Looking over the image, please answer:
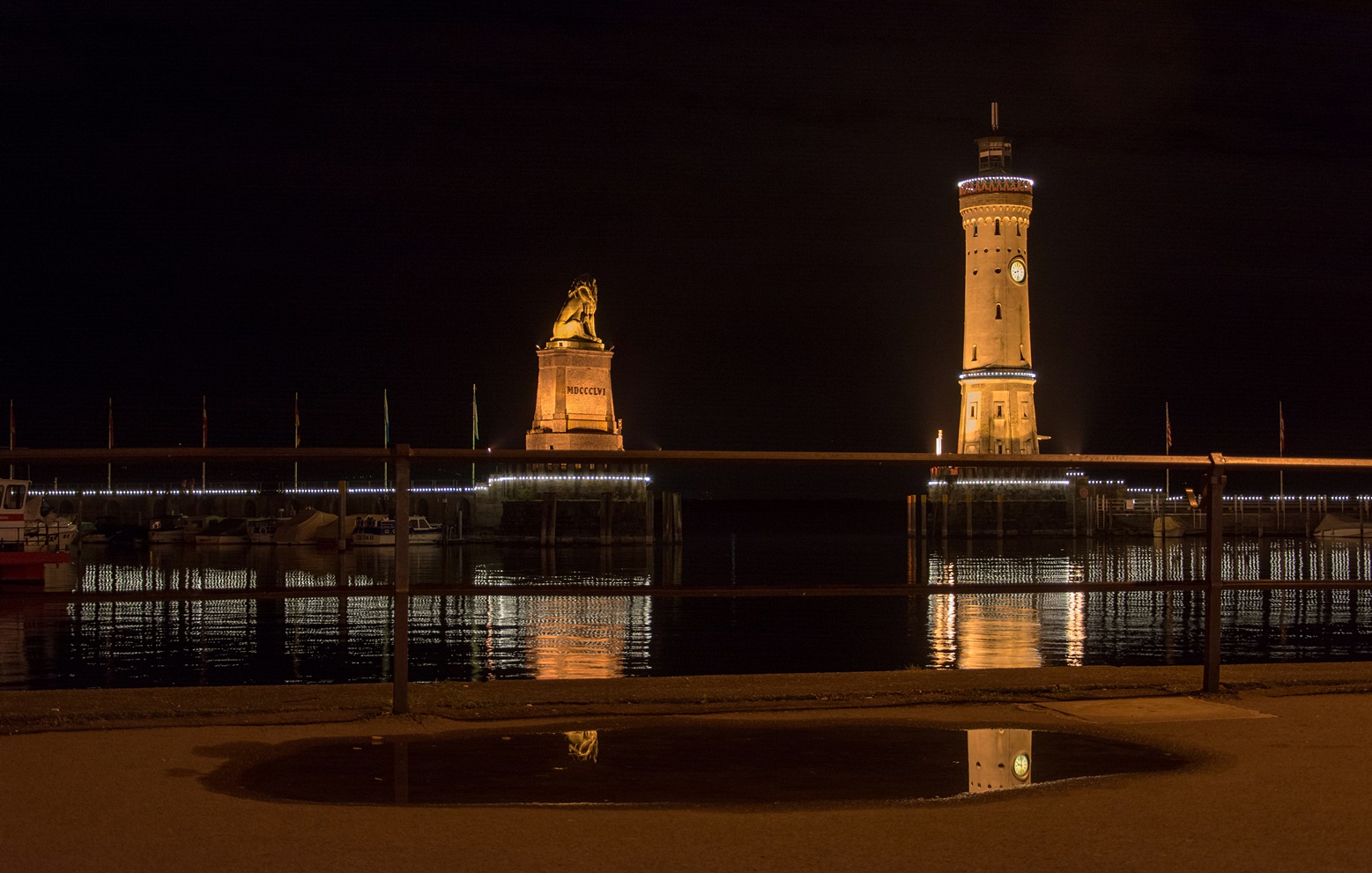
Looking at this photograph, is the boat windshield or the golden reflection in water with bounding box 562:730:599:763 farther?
the boat windshield

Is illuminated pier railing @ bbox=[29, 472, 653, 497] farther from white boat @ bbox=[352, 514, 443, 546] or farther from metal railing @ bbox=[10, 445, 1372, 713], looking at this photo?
metal railing @ bbox=[10, 445, 1372, 713]

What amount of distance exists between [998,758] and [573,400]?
94.7 meters

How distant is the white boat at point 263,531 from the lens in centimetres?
9262

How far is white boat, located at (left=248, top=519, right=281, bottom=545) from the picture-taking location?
9262cm

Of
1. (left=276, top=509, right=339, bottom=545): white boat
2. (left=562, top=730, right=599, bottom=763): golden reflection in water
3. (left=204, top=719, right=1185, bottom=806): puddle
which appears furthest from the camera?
(left=276, top=509, right=339, bottom=545): white boat

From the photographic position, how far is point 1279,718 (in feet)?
21.1

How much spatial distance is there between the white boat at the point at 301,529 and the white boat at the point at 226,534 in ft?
14.0

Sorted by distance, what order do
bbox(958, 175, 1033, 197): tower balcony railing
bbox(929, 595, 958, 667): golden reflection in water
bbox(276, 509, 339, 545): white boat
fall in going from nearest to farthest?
bbox(929, 595, 958, 667): golden reflection in water < bbox(276, 509, 339, 545): white boat < bbox(958, 175, 1033, 197): tower balcony railing

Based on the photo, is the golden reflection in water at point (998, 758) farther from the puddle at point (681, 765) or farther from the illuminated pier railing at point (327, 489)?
the illuminated pier railing at point (327, 489)

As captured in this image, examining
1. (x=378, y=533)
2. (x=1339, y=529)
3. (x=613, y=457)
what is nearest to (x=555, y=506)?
(x=378, y=533)

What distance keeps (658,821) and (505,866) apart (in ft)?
2.22

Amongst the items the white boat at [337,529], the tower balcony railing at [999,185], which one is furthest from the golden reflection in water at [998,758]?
the tower balcony railing at [999,185]

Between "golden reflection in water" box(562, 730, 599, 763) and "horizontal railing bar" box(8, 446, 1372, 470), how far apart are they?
1206 mm

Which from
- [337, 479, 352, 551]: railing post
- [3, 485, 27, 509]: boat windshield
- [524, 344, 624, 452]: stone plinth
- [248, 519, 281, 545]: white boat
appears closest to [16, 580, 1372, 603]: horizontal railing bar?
[3, 485, 27, 509]: boat windshield
